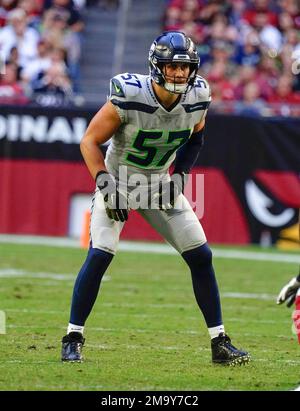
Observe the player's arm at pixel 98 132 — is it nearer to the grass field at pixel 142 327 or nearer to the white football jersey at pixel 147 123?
the white football jersey at pixel 147 123

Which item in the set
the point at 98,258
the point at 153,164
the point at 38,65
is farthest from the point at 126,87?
the point at 38,65

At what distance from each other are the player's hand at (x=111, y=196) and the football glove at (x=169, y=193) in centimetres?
26

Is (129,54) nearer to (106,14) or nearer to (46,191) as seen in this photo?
(106,14)

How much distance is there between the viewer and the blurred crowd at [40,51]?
1409 cm

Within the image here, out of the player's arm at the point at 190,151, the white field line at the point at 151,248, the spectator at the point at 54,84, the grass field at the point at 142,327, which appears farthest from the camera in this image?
the spectator at the point at 54,84

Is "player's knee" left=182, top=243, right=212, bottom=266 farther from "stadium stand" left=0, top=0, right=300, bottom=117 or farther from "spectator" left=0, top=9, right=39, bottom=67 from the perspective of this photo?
"spectator" left=0, top=9, right=39, bottom=67

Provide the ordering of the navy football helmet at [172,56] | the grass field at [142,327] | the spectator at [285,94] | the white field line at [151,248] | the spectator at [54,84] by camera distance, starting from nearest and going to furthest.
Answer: the grass field at [142,327], the navy football helmet at [172,56], the white field line at [151,248], the spectator at [54,84], the spectator at [285,94]

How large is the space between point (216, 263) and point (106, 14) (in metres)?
6.49

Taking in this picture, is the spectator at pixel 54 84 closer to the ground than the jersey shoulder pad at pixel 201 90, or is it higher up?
higher up

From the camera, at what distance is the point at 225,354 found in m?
5.73

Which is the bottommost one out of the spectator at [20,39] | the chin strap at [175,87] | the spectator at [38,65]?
the chin strap at [175,87]

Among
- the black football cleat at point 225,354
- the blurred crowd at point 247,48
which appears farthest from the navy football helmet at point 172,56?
the blurred crowd at point 247,48

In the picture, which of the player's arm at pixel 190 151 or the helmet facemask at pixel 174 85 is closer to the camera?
the helmet facemask at pixel 174 85

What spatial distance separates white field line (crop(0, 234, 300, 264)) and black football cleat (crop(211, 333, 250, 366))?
6.17 metres
